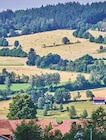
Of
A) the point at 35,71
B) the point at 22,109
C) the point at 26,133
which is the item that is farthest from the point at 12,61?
the point at 26,133

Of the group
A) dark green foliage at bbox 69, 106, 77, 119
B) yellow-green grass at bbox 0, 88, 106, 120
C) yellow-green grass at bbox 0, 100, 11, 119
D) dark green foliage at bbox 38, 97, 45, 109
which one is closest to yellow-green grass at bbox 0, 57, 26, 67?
yellow-green grass at bbox 0, 88, 106, 120

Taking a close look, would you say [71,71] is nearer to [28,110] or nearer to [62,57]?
[62,57]

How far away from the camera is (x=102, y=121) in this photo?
55.6 meters

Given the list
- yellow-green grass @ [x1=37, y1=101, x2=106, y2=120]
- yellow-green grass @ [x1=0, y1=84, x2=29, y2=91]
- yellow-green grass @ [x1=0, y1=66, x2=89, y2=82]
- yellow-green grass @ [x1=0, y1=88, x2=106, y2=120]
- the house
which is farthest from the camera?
yellow-green grass @ [x1=0, y1=66, x2=89, y2=82]

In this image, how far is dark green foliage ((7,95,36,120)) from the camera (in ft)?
286

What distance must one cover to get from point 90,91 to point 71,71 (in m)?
31.5

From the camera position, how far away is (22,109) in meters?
87.9

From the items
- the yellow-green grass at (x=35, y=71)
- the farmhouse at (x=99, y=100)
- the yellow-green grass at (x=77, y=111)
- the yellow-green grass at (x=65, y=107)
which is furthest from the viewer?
the yellow-green grass at (x=35, y=71)

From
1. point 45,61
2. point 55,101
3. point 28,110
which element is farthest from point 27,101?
point 45,61

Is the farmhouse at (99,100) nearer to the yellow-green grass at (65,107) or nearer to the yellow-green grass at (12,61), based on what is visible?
the yellow-green grass at (65,107)

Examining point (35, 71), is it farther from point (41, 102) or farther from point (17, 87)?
point (41, 102)

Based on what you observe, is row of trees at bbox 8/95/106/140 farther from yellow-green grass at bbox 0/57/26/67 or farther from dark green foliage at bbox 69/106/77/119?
yellow-green grass at bbox 0/57/26/67

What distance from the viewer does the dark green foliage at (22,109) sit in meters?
87.2

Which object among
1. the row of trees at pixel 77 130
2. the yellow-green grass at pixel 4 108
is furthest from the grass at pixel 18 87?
the row of trees at pixel 77 130
